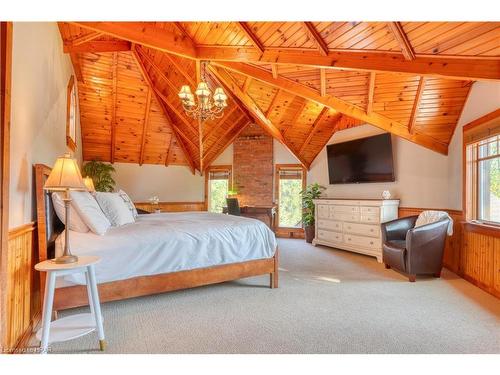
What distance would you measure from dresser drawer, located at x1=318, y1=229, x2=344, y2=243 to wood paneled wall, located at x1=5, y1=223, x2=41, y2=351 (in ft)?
16.4

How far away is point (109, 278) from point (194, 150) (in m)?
5.82

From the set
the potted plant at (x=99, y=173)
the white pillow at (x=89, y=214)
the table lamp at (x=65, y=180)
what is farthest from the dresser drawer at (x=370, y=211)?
the potted plant at (x=99, y=173)

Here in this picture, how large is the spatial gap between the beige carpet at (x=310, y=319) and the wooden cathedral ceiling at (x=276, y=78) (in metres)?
2.39

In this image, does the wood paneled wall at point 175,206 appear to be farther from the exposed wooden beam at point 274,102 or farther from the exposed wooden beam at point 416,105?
the exposed wooden beam at point 416,105

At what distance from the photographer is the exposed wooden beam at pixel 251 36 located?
3.58 metres

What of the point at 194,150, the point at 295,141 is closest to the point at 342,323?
the point at 295,141

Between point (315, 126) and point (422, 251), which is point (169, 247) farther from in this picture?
point (315, 126)

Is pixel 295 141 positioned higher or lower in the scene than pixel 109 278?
higher

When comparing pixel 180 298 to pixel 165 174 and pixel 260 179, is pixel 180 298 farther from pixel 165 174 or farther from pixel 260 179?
pixel 165 174

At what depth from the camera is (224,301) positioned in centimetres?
319

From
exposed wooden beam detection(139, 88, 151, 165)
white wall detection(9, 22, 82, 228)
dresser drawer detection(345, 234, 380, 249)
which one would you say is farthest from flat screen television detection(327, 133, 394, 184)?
white wall detection(9, 22, 82, 228)

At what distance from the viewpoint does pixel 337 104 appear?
4.75 meters

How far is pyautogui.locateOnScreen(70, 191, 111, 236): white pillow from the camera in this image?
281 centimetres

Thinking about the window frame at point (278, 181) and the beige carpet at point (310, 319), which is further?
the window frame at point (278, 181)
